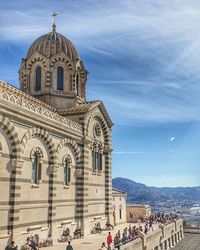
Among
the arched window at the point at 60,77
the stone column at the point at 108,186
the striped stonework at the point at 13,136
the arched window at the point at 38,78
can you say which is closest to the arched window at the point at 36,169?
the striped stonework at the point at 13,136

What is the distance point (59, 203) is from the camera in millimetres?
28688

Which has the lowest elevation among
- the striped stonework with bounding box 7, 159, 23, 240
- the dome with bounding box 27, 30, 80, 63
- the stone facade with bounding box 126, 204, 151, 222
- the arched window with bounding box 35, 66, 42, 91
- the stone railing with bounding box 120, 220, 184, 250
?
the stone railing with bounding box 120, 220, 184, 250

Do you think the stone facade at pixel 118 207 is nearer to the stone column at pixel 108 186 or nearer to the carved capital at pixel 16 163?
the stone column at pixel 108 186

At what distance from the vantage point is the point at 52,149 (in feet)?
91.0

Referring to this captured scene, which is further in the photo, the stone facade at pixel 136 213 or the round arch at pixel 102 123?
the stone facade at pixel 136 213

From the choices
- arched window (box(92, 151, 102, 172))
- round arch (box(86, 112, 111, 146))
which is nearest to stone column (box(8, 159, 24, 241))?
round arch (box(86, 112, 111, 146))

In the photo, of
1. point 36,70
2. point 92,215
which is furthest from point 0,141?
point 36,70

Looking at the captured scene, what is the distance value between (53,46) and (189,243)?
108ft

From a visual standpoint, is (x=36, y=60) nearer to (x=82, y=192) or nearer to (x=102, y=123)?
(x=102, y=123)

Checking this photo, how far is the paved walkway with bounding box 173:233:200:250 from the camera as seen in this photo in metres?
46.0

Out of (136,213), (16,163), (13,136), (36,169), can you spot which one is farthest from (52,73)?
(136,213)

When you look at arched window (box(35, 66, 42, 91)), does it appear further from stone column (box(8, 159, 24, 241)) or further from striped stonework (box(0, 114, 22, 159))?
stone column (box(8, 159, 24, 241))

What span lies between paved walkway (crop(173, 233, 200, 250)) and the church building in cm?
1376

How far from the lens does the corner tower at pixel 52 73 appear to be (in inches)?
1481
